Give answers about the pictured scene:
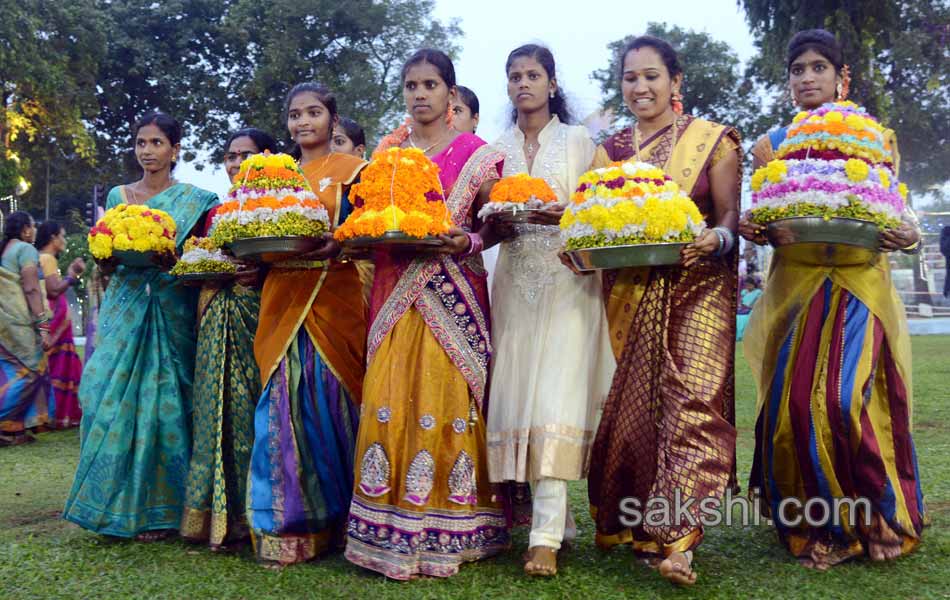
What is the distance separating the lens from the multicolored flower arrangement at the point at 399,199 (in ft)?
13.8

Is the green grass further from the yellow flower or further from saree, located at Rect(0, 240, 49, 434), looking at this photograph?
saree, located at Rect(0, 240, 49, 434)

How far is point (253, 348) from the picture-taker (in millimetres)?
5102

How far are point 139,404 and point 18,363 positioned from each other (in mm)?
5161

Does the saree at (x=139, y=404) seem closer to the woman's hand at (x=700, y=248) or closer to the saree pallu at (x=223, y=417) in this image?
the saree pallu at (x=223, y=417)

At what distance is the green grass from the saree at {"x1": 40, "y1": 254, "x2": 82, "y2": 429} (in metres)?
5.11

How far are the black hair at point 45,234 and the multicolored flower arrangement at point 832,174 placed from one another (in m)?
9.07

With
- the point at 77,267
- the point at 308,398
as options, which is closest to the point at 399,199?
the point at 308,398

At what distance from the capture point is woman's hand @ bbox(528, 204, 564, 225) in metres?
4.41

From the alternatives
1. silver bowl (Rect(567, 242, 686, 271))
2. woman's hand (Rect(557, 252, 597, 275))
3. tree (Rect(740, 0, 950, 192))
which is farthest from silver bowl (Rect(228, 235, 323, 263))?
tree (Rect(740, 0, 950, 192))

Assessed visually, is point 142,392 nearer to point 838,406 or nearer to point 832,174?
point 838,406

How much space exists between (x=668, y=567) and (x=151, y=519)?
2.96 m

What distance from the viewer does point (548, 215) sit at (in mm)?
4445

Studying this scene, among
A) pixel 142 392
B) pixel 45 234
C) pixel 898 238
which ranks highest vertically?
pixel 45 234

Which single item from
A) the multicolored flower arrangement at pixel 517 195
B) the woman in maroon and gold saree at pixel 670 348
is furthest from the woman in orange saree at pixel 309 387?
the woman in maroon and gold saree at pixel 670 348
